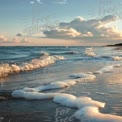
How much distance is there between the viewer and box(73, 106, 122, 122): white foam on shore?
7930mm

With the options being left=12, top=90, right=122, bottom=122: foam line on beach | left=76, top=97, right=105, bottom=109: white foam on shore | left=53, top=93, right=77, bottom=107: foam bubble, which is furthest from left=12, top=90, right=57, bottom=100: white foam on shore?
left=76, top=97, right=105, bottom=109: white foam on shore

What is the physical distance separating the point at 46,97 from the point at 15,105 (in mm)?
1446

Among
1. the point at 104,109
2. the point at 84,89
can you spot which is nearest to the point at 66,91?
the point at 84,89

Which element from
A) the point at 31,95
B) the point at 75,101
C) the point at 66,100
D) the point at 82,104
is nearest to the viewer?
the point at 82,104

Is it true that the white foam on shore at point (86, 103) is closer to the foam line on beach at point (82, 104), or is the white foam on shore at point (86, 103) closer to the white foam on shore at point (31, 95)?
the foam line on beach at point (82, 104)

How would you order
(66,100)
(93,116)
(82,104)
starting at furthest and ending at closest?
(66,100) → (82,104) → (93,116)

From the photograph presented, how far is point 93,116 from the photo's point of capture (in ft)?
27.0

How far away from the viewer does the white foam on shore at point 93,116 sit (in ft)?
26.0

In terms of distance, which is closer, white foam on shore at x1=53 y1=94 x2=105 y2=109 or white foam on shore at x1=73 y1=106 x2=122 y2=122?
white foam on shore at x1=73 y1=106 x2=122 y2=122

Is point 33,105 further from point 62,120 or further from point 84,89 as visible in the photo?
point 84,89

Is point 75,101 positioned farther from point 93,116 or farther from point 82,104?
point 93,116

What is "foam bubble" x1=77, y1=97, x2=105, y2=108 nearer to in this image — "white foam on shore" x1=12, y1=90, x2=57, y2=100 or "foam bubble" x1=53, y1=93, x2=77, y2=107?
"foam bubble" x1=53, y1=93, x2=77, y2=107

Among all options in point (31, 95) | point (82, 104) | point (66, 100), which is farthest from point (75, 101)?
point (31, 95)

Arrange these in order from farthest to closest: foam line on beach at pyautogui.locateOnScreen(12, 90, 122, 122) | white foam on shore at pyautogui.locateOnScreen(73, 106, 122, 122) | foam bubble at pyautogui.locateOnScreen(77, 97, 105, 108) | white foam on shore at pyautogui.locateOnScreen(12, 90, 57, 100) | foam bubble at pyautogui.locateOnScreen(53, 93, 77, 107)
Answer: white foam on shore at pyautogui.locateOnScreen(12, 90, 57, 100) → foam bubble at pyautogui.locateOnScreen(53, 93, 77, 107) → foam bubble at pyautogui.locateOnScreen(77, 97, 105, 108) → foam line on beach at pyautogui.locateOnScreen(12, 90, 122, 122) → white foam on shore at pyautogui.locateOnScreen(73, 106, 122, 122)
